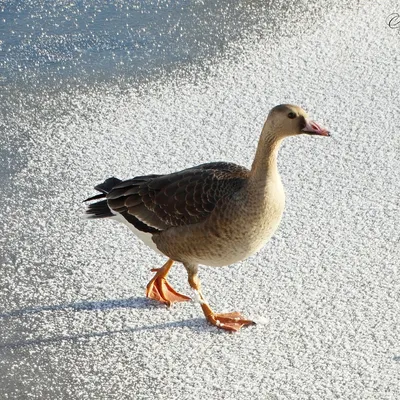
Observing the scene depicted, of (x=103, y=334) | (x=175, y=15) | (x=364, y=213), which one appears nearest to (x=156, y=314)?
(x=103, y=334)

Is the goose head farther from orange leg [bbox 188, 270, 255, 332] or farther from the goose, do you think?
orange leg [bbox 188, 270, 255, 332]

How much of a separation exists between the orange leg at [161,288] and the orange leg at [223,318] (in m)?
0.18

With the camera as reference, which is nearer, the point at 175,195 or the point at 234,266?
the point at 175,195

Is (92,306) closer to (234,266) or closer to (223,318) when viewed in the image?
(223,318)

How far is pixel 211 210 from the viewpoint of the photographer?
137 inches

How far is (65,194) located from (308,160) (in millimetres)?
1350

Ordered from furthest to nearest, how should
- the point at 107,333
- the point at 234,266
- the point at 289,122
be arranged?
the point at 234,266
the point at 107,333
the point at 289,122

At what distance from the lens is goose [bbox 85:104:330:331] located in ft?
11.2

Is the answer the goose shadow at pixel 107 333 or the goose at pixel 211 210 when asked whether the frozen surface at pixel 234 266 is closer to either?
the goose shadow at pixel 107 333

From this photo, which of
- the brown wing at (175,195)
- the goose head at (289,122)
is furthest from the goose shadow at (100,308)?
the goose head at (289,122)

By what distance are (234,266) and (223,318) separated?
1.43 feet

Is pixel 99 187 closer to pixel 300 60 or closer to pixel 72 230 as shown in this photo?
pixel 72 230

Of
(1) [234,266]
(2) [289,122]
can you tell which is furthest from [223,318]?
(2) [289,122]

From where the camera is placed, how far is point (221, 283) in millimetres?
3842
